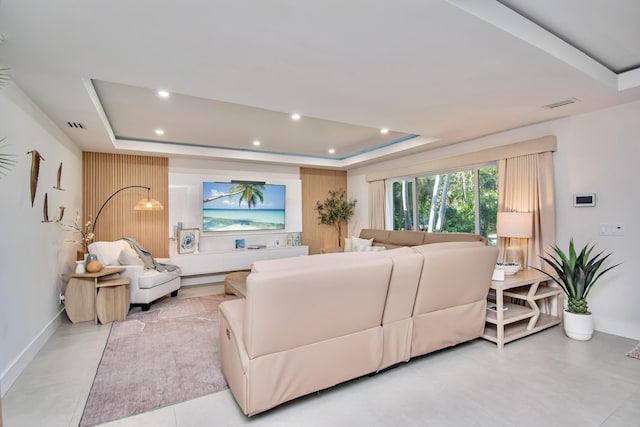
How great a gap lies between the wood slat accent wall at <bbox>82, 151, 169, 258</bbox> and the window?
4389 millimetres

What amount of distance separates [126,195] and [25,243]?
2.74m

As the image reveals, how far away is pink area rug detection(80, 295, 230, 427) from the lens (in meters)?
2.05

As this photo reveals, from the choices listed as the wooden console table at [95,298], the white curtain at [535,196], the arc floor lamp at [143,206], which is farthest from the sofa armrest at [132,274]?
the white curtain at [535,196]

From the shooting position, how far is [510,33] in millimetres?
1837

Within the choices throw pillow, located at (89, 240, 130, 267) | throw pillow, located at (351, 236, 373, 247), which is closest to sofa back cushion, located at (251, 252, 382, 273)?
throw pillow, located at (89, 240, 130, 267)

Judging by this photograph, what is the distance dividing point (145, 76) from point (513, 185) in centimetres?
423

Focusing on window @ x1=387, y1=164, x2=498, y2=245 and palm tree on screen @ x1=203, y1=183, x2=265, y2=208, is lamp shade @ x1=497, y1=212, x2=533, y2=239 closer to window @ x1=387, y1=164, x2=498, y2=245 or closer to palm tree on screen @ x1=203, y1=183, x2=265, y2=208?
window @ x1=387, y1=164, x2=498, y2=245

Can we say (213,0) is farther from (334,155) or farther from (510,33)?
(334,155)

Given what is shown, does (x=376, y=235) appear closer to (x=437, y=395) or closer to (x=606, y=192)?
(x=606, y=192)

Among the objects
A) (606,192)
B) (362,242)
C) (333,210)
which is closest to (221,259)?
(362,242)

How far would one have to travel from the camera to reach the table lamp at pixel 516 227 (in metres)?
3.49

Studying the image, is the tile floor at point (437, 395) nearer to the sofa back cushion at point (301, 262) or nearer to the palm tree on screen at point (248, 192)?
the sofa back cushion at point (301, 262)

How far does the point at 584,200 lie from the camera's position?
3371mm

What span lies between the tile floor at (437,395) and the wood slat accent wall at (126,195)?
2685 mm
